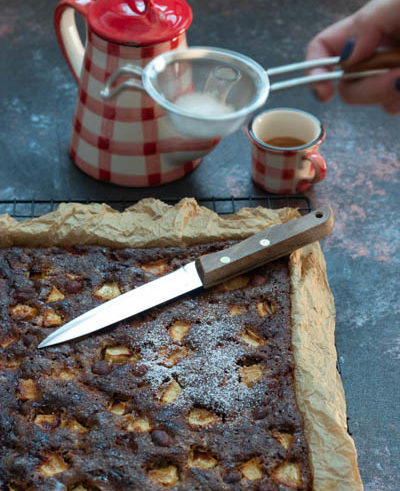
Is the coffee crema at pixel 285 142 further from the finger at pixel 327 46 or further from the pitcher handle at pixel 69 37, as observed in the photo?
the pitcher handle at pixel 69 37

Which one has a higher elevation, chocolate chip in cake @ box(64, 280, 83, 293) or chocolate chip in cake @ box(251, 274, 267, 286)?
chocolate chip in cake @ box(64, 280, 83, 293)

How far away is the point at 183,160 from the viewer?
180 cm

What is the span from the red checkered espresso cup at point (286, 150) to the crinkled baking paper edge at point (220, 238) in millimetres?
177

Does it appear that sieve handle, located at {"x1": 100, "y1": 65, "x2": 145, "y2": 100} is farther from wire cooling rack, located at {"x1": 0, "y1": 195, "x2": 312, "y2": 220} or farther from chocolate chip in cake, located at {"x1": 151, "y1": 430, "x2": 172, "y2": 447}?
chocolate chip in cake, located at {"x1": 151, "y1": 430, "x2": 172, "y2": 447}

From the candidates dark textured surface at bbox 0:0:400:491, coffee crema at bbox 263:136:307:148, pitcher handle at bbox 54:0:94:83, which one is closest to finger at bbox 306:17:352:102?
coffee crema at bbox 263:136:307:148

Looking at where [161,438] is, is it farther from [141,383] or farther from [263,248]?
[263,248]

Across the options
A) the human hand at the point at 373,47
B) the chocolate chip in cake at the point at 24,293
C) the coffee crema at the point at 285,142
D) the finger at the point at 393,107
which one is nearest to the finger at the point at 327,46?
the human hand at the point at 373,47

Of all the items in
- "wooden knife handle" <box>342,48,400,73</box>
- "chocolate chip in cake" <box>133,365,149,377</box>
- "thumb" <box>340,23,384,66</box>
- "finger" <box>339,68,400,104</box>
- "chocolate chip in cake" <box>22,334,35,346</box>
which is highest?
"thumb" <box>340,23,384,66</box>

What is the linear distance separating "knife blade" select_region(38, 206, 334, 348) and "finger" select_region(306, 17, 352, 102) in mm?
263

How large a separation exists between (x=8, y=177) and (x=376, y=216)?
1034 millimetres

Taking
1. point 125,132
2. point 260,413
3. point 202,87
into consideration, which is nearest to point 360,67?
point 202,87

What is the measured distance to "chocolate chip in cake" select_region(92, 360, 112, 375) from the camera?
52.4 inches

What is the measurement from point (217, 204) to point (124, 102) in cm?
39

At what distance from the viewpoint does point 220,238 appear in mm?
1603
